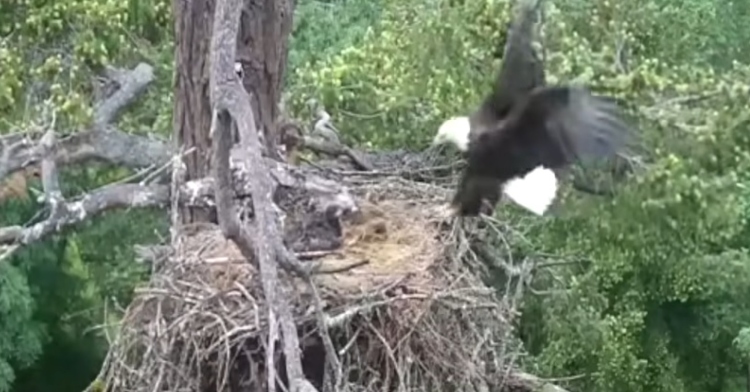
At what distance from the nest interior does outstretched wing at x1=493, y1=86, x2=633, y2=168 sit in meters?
0.37

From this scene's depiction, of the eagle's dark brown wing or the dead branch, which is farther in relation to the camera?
the eagle's dark brown wing

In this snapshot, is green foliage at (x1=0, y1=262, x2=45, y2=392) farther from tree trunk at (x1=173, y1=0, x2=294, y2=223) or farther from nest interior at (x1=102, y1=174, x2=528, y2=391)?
nest interior at (x1=102, y1=174, x2=528, y2=391)

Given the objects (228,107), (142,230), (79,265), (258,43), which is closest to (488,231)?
(258,43)

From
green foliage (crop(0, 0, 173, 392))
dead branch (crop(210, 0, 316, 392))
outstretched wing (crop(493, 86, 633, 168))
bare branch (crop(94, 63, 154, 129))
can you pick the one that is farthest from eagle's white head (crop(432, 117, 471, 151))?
Result: bare branch (crop(94, 63, 154, 129))

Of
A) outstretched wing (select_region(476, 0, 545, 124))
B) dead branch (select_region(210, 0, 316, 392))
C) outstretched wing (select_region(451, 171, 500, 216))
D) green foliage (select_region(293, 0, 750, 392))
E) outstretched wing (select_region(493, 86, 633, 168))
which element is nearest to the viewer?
dead branch (select_region(210, 0, 316, 392))

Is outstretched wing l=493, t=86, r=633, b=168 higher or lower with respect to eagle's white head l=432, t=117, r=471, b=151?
higher

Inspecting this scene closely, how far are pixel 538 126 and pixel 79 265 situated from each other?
534cm

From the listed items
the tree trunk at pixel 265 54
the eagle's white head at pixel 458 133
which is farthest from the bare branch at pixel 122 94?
the eagle's white head at pixel 458 133

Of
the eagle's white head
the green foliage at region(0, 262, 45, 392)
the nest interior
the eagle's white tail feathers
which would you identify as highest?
the eagle's white head

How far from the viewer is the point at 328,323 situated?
116 inches

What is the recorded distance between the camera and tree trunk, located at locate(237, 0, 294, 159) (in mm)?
3729

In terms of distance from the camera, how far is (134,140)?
4676mm

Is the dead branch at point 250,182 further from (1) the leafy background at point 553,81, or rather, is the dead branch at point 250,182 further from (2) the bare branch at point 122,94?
(2) the bare branch at point 122,94

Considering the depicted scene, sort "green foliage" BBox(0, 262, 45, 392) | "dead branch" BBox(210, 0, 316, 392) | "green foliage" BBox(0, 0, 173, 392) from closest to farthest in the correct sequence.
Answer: "dead branch" BBox(210, 0, 316, 392), "green foliage" BBox(0, 0, 173, 392), "green foliage" BBox(0, 262, 45, 392)
